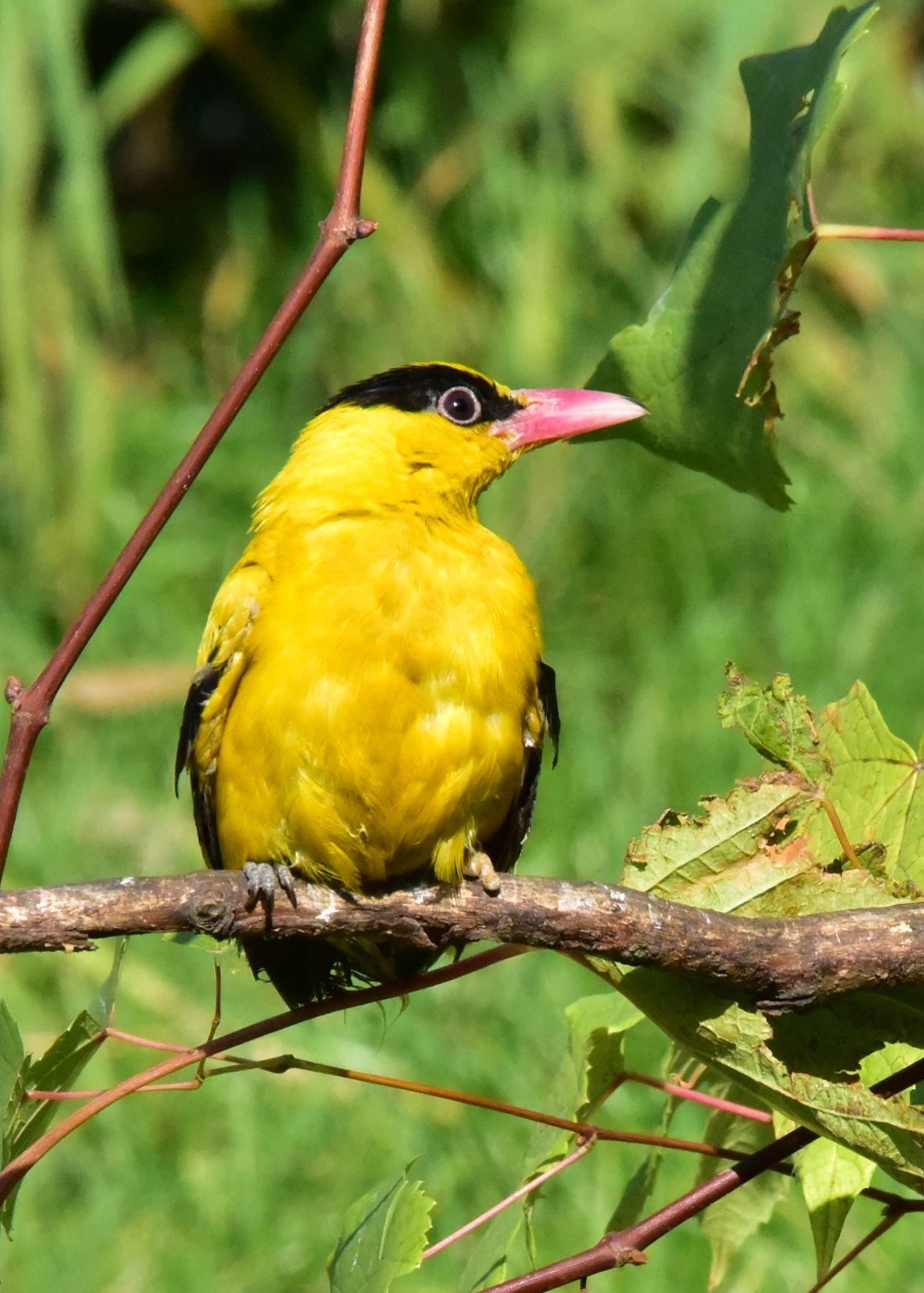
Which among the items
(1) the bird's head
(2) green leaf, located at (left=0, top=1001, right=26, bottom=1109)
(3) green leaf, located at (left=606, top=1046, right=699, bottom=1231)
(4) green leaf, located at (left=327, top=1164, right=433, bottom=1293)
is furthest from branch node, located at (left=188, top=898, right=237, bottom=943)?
(1) the bird's head

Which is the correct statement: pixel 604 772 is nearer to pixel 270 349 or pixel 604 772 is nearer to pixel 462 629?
pixel 462 629

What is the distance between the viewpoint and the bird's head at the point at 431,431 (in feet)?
10.8

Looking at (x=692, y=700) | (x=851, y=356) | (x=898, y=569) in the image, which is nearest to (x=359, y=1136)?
(x=692, y=700)

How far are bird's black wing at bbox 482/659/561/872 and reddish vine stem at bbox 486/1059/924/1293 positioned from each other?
1.24 metres

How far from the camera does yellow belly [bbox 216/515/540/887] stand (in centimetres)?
277

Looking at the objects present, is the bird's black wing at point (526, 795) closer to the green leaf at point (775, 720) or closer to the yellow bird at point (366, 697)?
the yellow bird at point (366, 697)

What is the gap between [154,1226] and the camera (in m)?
4.54

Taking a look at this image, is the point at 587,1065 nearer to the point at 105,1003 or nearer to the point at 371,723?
the point at 105,1003

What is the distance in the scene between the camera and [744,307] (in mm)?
1980

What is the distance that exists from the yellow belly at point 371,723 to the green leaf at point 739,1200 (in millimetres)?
684

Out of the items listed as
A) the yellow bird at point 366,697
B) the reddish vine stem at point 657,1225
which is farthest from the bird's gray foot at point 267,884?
the reddish vine stem at point 657,1225

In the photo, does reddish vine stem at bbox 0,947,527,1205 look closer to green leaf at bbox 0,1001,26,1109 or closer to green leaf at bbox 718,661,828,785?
green leaf at bbox 0,1001,26,1109

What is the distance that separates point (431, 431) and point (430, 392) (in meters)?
0.12

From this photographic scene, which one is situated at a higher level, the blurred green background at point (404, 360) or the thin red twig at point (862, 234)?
the thin red twig at point (862, 234)
